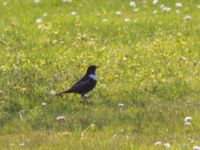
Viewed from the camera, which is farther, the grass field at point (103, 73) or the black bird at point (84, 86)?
the black bird at point (84, 86)

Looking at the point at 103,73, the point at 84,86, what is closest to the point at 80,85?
the point at 84,86

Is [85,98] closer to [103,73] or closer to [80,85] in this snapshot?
[80,85]

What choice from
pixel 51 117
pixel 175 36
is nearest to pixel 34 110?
pixel 51 117

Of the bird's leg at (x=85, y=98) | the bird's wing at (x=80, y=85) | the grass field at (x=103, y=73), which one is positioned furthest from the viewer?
the bird's leg at (x=85, y=98)

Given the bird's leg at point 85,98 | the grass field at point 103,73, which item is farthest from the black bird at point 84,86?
the grass field at point 103,73

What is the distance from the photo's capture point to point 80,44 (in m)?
14.3

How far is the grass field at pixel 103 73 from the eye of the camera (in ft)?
30.9

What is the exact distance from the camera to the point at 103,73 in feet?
41.0

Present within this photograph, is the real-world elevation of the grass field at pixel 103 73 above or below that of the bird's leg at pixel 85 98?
above

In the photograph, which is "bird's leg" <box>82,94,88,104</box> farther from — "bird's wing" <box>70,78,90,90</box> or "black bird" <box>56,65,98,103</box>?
"bird's wing" <box>70,78,90,90</box>

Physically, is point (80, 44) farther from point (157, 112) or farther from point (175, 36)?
point (157, 112)

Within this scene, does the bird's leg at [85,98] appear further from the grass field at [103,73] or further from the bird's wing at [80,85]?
the bird's wing at [80,85]

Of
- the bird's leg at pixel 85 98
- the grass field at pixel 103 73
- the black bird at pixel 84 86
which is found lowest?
the bird's leg at pixel 85 98

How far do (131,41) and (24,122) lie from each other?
15.6ft
